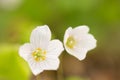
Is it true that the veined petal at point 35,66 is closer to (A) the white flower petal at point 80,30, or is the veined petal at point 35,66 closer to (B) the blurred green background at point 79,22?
(A) the white flower petal at point 80,30

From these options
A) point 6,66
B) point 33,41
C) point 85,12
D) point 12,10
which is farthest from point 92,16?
point 33,41

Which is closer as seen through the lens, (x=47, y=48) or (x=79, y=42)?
(x=47, y=48)

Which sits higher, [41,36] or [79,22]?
[41,36]

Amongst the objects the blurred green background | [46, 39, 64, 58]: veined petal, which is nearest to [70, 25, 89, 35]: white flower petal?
[46, 39, 64, 58]: veined petal

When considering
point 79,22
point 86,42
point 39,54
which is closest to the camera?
point 39,54

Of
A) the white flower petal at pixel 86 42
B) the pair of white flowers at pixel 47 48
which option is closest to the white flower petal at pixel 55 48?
the pair of white flowers at pixel 47 48

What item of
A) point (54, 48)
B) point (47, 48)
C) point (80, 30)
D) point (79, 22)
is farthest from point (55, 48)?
point (79, 22)

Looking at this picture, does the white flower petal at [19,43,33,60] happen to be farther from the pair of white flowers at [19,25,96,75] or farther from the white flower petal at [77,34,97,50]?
the white flower petal at [77,34,97,50]

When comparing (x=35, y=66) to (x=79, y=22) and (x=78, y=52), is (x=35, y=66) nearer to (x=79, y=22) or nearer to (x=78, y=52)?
(x=78, y=52)
